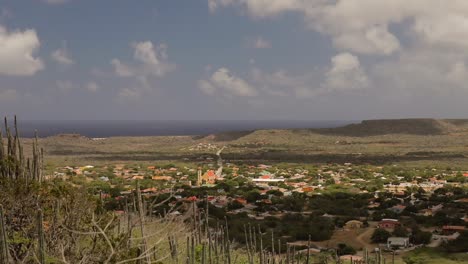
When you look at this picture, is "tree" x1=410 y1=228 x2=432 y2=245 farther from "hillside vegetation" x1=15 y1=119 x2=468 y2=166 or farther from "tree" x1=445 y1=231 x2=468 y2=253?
"hillside vegetation" x1=15 y1=119 x2=468 y2=166

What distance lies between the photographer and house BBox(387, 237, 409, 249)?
2292 cm

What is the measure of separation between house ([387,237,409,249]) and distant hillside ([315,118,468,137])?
108m

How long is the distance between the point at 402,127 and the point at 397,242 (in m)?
116

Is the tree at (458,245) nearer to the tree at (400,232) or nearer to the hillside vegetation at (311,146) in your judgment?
the tree at (400,232)

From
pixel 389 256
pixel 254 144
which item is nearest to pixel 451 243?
pixel 389 256

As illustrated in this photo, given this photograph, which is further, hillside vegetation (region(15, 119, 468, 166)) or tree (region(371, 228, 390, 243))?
hillside vegetation (region(15, 119, 468, 166))

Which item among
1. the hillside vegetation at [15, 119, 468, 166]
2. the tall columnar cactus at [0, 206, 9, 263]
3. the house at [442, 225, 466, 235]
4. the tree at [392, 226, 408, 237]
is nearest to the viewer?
the tall columnar cactus at [0, 206, 9, 263]

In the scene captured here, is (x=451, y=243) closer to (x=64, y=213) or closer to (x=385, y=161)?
(x=64, y=213)

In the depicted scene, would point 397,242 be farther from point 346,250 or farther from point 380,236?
point 346,250

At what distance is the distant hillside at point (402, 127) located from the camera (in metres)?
126

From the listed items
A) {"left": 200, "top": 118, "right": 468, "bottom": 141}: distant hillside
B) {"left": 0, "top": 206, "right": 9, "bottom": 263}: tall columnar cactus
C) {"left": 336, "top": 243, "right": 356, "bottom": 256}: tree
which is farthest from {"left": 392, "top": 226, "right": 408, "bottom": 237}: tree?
{"left": 200, "top": 118, "right": 468, "bottom": 141}: distant hillside

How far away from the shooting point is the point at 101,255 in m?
10.2

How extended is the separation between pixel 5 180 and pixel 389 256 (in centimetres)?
1730

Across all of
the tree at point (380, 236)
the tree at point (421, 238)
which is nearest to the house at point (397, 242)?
the tree at point (421, 238)
